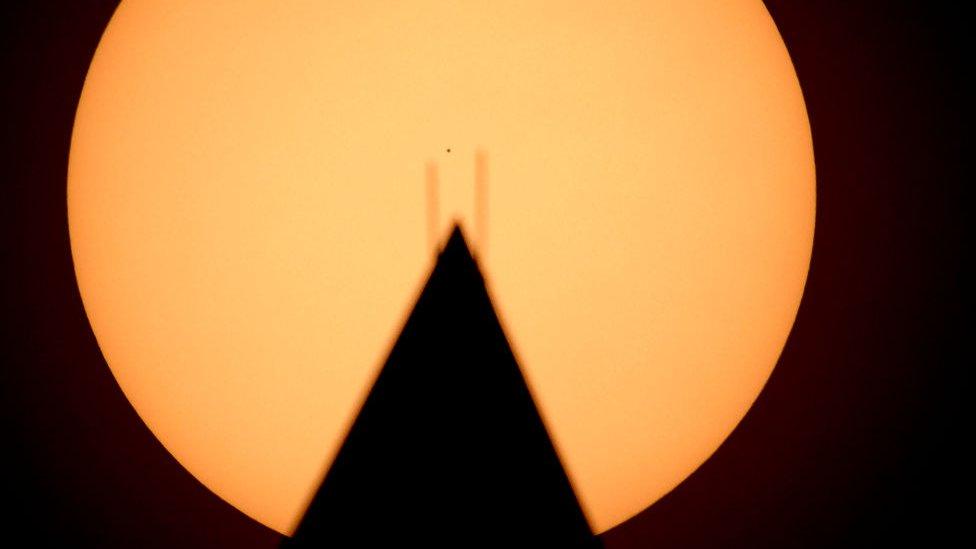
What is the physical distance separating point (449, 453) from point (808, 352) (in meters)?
0.55

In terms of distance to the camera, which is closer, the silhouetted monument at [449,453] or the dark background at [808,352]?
the silhouetted monument at [449,453]

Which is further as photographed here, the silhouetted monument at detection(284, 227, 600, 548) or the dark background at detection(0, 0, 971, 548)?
the dark background at detection(0, 0, 971, 548)

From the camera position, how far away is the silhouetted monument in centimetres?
62

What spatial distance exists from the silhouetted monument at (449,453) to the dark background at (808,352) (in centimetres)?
19

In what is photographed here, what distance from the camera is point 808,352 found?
2.67 feet

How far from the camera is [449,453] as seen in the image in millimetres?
667

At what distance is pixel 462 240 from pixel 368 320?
0.13 metres

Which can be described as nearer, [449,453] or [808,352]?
[449,453]

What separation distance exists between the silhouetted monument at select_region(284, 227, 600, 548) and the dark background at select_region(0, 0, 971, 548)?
0.19m

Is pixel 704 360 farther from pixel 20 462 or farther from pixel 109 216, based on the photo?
pixel 20 462

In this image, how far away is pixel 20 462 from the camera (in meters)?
0.84

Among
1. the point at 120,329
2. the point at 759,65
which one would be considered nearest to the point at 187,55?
the point at 120,329

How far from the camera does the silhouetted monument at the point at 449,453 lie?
62 centimetres

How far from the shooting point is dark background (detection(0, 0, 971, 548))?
2.56ft
